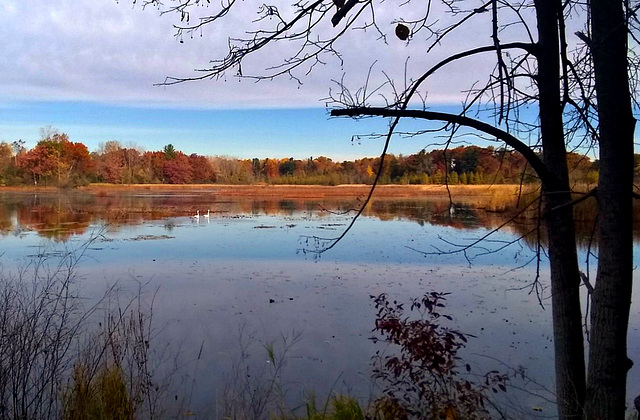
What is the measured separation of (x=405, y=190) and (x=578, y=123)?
45166mm

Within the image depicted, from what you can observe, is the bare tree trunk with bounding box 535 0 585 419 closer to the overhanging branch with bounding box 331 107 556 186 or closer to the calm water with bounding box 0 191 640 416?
the overhanging branch with bounding box 331 107 556 186

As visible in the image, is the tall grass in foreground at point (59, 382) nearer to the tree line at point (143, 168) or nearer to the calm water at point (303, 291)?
the calm water at point (303, 291)

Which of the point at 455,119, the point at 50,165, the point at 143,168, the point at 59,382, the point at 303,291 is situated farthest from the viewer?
the point at 143,168

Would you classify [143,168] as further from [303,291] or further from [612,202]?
[612,202]

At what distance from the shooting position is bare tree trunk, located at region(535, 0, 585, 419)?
8.70 feet

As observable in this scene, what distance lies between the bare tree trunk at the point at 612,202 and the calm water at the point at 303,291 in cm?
56

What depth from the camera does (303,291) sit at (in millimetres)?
8766

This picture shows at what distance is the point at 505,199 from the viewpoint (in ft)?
69.4

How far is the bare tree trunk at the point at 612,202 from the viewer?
2.38 m

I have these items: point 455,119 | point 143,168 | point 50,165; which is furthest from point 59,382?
point 143,168

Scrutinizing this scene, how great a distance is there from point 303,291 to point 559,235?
635 centimetres

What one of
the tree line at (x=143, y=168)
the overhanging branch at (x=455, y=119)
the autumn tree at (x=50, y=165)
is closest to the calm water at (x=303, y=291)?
the overhanging branch at (x=455, y=119)

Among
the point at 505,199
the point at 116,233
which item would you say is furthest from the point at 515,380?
the point at 505,199

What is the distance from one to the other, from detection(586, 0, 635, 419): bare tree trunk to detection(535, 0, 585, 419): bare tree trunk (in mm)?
210
